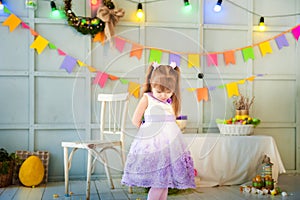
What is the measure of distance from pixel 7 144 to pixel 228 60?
2128mm

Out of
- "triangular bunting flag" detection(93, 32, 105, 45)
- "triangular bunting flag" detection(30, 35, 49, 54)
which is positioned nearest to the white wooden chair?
"triangular bunting flag" detection(93, 32, 105, 45)

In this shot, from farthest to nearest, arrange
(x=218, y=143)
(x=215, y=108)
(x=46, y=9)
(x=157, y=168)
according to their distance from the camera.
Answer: (x=215, y=108)
(x=46, y=9)
(x=218, y=143)
(x=157, y=168)

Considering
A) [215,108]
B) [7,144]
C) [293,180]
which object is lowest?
[293,180]

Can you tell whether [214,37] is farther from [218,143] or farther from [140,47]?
[218,143]

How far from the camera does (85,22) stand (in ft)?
12.5

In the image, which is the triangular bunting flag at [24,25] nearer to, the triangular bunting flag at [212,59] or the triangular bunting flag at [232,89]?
the triangular bunting flag at [212,59]

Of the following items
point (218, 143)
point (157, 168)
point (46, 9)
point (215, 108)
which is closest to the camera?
point (157, 168)

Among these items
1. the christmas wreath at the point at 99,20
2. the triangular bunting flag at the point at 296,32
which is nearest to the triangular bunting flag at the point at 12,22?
the christmas wreath at the point at 99,20

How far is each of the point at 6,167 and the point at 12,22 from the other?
1.22 meters

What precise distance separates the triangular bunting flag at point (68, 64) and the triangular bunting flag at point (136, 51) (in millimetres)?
519

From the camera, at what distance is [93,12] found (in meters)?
3.92

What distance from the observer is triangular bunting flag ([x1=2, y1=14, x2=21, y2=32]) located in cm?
380

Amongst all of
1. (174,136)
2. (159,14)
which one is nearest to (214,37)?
(159,14)

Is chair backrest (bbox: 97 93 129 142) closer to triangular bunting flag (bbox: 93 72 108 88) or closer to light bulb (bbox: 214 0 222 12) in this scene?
triangular bunting flag (bbox: 93 72 108 88)
